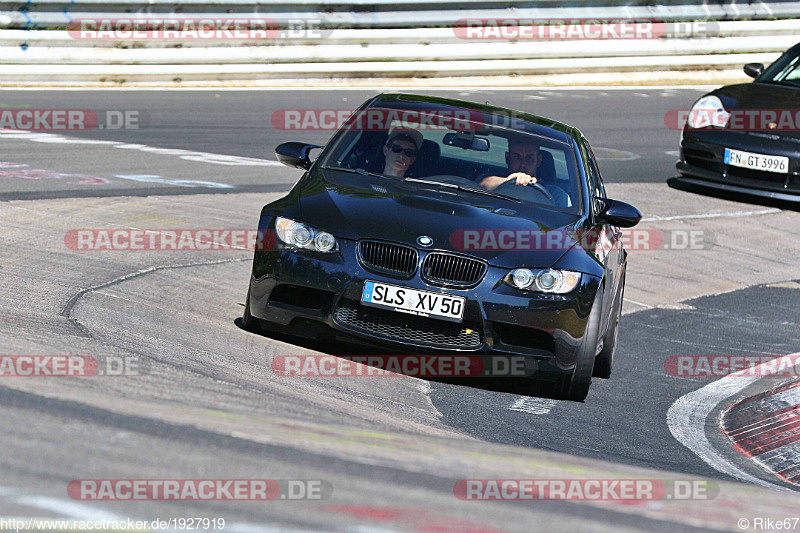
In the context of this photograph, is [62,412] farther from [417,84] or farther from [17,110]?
[417,84]

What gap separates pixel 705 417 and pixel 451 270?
5.85 ft

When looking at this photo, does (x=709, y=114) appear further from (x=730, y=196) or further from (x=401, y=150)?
(x=401, y=150)

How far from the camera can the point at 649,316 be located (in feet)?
30.8
